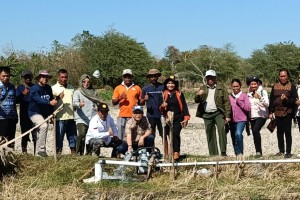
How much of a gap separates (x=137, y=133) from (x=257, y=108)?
248 centimetres

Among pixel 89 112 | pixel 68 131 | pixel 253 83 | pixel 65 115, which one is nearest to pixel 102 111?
pixel 89 112

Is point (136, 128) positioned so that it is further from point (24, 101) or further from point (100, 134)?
point (24, 101)

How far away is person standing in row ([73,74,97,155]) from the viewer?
10.1m

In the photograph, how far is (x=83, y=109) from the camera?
1022cm

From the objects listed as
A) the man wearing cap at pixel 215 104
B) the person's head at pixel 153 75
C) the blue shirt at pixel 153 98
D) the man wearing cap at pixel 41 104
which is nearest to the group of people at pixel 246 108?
the man wearing cap at pixel 215 104

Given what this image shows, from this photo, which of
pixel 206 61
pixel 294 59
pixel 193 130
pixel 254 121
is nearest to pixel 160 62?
pixel 206 61

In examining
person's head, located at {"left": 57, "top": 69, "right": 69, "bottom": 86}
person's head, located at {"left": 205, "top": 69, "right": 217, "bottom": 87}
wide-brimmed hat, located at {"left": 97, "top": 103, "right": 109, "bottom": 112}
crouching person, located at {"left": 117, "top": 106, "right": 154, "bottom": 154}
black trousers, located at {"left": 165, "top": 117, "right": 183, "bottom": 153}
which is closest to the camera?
crouching person, located at {"left": 117, "top": 106, "right": 154, "bottom": 154}

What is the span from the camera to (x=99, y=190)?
716 cm

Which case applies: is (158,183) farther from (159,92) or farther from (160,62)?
(160,62)

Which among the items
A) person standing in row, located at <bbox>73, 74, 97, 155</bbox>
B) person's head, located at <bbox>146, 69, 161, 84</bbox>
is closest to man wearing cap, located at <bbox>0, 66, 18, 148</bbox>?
person standing in row, located at <bbox>73, 74, 97, 155</bbox>

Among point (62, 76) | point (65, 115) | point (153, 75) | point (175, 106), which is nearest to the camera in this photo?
point (175, 106)

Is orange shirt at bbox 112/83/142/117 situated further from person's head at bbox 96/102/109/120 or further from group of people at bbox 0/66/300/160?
person's head at bbox 96/102/109/120

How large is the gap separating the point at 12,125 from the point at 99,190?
3084 mm

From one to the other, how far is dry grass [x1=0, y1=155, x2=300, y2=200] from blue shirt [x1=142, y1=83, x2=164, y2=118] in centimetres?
209
